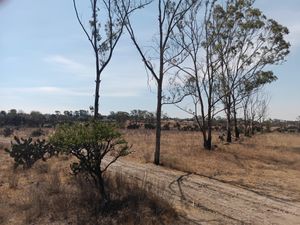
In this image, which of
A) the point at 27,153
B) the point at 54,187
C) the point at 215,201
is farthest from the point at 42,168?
the point at 215,201

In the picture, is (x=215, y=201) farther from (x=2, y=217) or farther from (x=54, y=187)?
(x=2, y=217)

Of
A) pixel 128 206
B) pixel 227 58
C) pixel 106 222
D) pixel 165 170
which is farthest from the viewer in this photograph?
pixel 227 58

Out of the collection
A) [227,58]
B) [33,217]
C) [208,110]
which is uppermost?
[227,58]

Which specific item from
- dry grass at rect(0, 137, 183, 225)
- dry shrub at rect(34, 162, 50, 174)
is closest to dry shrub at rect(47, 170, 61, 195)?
dry grass at rect(0, 137, 183, 225)

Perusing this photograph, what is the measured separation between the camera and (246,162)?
23.7 meters

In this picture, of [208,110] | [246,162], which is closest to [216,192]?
[246,162]

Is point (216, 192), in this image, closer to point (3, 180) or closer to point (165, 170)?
point (165, 170)

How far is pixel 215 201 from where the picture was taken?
13.1 meters

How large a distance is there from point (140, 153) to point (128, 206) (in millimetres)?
13649

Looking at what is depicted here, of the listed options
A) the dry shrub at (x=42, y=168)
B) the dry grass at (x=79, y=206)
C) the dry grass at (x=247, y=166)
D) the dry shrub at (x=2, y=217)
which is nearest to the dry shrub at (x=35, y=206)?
the dry grass at (x=79, y=206)

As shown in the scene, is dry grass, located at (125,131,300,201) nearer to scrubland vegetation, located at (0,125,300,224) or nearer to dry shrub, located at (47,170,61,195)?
scrubland vegetation, located at (0,125,300,224)

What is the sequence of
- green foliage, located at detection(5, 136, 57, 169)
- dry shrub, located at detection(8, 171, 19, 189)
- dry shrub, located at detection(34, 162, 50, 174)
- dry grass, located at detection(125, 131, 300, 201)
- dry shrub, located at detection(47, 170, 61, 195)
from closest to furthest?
1. dry shrub, located at detection(47, 170, 61, 195)
2. dry shrub, located at detection(8, 171, 19, 189)
3. dry grass, located at detection(125, 131, 300, 201)
4. dry shrub, located at detection(34, 162, 50, 174)
5. green foliage, located at detection(5, 136, 57, 169)

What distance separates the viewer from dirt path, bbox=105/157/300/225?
11.3m

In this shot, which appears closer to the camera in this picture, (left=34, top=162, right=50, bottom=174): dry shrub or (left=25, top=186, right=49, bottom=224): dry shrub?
(left=25, top=186, right=49, bottom=224): dry shrub
